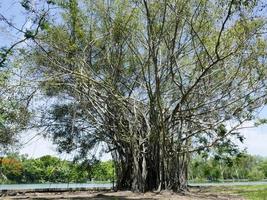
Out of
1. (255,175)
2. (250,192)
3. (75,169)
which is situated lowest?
(250,192)

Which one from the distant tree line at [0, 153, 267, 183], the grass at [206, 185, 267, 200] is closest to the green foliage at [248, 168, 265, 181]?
the distant tree line at [0, 153, 267, 183]

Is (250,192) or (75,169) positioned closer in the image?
(250,192)

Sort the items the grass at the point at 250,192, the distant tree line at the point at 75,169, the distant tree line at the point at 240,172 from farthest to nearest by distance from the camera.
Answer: the distant tree line at the point at 240,172 → the distant tree line at the point at 75,169 → the grass at the point at 250,192

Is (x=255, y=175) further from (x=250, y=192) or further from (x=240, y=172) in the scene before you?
(x=250, y=192)

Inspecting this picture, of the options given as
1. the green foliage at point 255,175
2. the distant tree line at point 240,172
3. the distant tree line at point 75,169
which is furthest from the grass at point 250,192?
the green foliage at point 255,175

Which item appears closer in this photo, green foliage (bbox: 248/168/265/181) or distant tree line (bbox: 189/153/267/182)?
distant tree line (bbox: 189/153/267/182)

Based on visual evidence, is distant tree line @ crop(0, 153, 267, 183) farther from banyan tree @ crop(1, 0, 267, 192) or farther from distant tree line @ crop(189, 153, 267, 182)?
banyan tree @ crop(1, 0, 267, 192)

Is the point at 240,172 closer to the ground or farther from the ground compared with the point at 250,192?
farther from the ground

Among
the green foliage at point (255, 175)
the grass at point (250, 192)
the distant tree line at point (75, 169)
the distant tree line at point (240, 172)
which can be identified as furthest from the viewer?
the green foliage at point (255, 175)

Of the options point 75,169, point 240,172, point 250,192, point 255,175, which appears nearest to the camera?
point 250,192

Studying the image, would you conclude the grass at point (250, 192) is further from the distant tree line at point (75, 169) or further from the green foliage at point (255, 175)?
the green foliage at point (255, 175)

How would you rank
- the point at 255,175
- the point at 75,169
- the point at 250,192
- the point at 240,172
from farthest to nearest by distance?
the point at 255,175
the point at 240,172
the point at 75,169
the point at 250,192

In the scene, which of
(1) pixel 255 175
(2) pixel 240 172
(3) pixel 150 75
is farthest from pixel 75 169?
(1) pixel 255 175

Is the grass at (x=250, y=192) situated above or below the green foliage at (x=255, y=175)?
below
